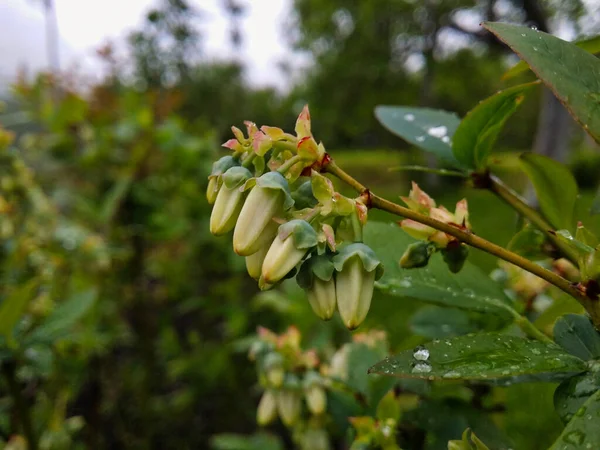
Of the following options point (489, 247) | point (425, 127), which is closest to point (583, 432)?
point (489, 247)

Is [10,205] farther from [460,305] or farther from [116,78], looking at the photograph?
[116,78]

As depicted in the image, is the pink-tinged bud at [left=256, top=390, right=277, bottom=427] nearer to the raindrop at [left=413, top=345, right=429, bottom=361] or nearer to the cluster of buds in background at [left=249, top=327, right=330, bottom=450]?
the cluster of buds in background at [left=249, top=327, right=330, bottom=450]

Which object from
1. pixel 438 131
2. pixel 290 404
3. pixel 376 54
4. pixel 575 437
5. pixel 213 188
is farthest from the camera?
pixel 376 54

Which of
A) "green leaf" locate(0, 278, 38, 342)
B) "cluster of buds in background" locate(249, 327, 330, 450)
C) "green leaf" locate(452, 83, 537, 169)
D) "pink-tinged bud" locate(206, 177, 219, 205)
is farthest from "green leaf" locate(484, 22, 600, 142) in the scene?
"green leaf" locate(0, 278, 38, 342)

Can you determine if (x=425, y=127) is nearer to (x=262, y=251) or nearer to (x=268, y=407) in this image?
(x=262, y=251)

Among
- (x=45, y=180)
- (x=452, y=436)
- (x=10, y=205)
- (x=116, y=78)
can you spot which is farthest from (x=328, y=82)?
(x=452, y=436)
